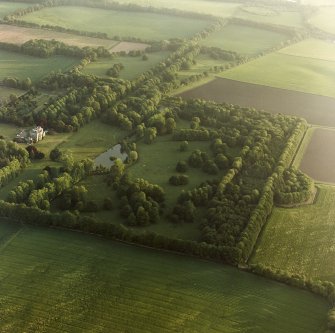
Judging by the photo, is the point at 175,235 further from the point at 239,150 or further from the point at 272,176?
the point at 239,150

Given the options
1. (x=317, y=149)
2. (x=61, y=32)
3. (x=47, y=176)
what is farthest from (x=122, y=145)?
(x=61, y=32)

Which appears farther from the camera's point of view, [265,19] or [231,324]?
[265,19]

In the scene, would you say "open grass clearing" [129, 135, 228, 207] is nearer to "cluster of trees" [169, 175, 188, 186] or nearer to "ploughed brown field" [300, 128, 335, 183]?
"cluster of trees" [169, 175, 188, 186]

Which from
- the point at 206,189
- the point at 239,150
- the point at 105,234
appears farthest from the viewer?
the point at 239,150

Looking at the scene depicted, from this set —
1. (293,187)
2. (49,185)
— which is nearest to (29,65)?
(49,185)

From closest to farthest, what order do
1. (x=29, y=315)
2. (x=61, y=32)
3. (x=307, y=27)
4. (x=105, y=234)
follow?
(x=29, y=315)
(x=105, y=234)
(x=61, y=32)
(x=307, y=27)

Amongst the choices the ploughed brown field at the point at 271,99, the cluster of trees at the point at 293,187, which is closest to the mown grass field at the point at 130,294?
the cluster of trees at the point at 293,187

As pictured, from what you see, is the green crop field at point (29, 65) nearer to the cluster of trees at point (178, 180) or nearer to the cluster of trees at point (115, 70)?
the cluster of trees at point (115, 70)
